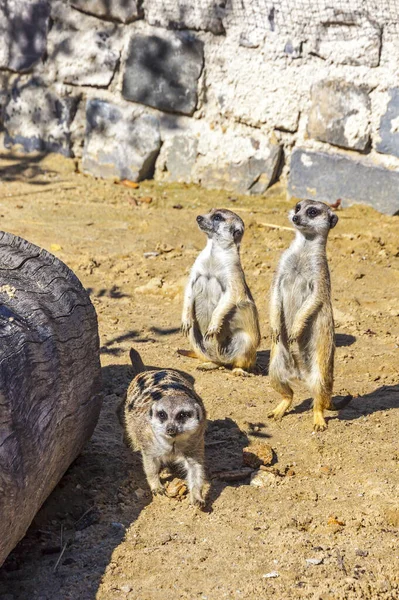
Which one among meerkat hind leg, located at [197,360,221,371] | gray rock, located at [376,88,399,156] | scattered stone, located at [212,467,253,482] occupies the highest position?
gray rock, located at [376,88,399,156]

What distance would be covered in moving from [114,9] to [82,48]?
50 centimetres

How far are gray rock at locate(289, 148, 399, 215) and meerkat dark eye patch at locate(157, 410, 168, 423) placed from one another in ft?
13.3

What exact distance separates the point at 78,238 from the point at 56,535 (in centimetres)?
374

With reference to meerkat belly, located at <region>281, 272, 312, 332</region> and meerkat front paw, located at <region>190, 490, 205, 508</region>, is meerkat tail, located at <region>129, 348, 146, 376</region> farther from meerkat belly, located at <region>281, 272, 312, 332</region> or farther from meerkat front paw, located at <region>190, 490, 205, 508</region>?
meerkat front paw, located at <region>190, 490, 205, 508</region>

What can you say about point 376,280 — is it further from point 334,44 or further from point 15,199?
point 15,199

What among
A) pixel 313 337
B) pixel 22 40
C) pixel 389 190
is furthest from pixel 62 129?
pixel 313 337

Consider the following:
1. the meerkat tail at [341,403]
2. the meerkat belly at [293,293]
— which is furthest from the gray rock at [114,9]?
the meerkat tail at [341,403]

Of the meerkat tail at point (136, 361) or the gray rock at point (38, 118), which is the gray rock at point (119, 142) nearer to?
the gray rock at point (38, 118)

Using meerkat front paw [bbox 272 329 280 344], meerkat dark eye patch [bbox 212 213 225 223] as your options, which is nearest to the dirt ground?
meerkat front paw [bbox 272 329 280 344]

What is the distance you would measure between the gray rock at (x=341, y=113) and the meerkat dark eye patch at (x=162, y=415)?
416 cm

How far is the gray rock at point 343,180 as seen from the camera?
7184 millimetres

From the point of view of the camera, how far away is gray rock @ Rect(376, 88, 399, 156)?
23.1 feet

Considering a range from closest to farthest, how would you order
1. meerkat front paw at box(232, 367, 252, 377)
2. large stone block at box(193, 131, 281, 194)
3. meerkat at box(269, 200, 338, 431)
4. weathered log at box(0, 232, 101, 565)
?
weathered log at box(0, 232, 101, 565)
meerkat at box(269, 200, 338, 431)
meerkat front paw at box(232, 367, 252, 377)
large stone block at box(193, 131, 281, 194)

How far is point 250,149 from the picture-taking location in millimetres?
7656
